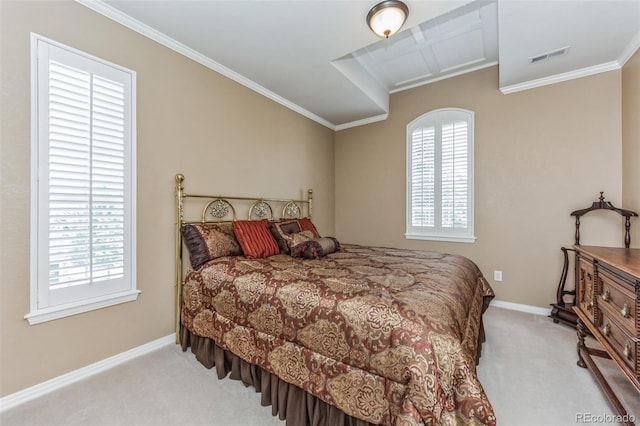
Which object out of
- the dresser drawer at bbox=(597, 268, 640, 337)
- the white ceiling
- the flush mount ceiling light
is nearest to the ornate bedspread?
the dresser drawer at bbox=(597, 268, 640, 337)

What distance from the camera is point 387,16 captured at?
77.7 inches

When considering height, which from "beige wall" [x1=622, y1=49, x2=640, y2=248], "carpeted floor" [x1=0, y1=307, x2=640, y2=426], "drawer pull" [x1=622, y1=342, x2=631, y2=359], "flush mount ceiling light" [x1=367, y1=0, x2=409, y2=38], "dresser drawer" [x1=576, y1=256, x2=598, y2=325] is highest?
"flush mount ceiling light" [x1=367, y1=0, x2=409, y2=38]

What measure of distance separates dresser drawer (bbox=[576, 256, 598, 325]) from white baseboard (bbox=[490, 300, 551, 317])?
1.19 meters

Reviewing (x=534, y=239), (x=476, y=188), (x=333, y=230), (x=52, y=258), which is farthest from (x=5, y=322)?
(x=534, y=239)

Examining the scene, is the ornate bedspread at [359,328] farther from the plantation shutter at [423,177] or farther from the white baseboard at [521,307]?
the plantation shutter at [423,177]

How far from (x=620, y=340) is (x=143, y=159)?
3385mm

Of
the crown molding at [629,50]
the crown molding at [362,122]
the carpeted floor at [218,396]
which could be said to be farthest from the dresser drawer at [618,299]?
the crown molding at [362,122]

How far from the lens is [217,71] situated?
280cm

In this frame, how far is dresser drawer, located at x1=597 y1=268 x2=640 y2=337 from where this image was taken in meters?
1.25

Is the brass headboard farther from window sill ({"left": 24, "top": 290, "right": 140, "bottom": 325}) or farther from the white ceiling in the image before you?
the white ceiling

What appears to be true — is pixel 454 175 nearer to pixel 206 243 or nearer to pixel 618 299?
pixel 618 299

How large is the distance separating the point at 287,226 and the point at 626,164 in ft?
11.7

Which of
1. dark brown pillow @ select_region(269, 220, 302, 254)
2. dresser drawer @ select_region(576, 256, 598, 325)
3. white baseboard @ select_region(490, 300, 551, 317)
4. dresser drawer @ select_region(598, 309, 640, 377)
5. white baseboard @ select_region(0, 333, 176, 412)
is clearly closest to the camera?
dresser drawer @ select_region(598, 309, 640, 377)

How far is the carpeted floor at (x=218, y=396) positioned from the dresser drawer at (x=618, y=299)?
24.3 inches
